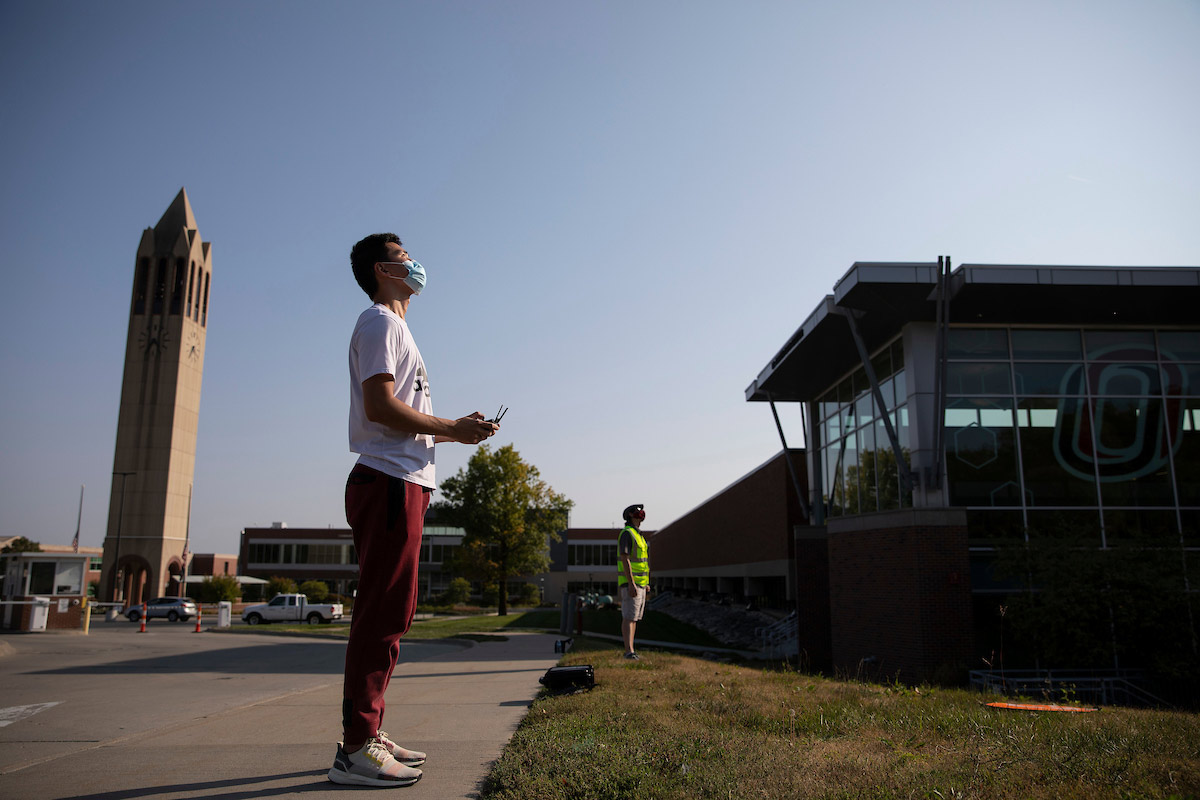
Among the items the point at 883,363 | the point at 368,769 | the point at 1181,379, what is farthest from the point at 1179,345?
the point at 368,769

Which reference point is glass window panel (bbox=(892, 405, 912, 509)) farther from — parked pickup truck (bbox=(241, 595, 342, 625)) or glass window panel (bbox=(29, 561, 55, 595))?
glass window panel (bbox=(29, 561, 55, 595))

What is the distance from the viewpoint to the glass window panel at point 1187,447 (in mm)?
17828

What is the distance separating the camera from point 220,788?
11.1 ft

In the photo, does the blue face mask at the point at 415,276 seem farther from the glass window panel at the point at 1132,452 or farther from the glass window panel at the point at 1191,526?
the glass window panel at the point at 1191,526

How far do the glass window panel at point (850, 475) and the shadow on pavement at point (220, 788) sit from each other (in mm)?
20203

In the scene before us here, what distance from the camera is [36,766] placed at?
390cm

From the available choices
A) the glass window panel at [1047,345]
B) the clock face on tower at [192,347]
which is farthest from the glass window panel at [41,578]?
the glass window panel at [1047,345]

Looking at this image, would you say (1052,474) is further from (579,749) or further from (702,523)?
(702,523)

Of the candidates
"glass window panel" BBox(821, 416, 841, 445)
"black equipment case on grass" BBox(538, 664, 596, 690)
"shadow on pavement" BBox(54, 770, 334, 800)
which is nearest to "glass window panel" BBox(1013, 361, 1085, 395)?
"glass window panel" BBox(821, 416, 841, 445)

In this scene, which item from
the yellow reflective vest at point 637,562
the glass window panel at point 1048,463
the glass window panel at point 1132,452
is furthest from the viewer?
Answer: the glass window panel at point 1132,452

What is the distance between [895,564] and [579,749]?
1495cm

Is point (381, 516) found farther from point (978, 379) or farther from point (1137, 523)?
point (1137, 523)

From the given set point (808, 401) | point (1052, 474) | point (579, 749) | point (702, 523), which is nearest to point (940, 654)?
point (1052, 474)

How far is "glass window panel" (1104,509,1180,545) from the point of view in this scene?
17406 mm
